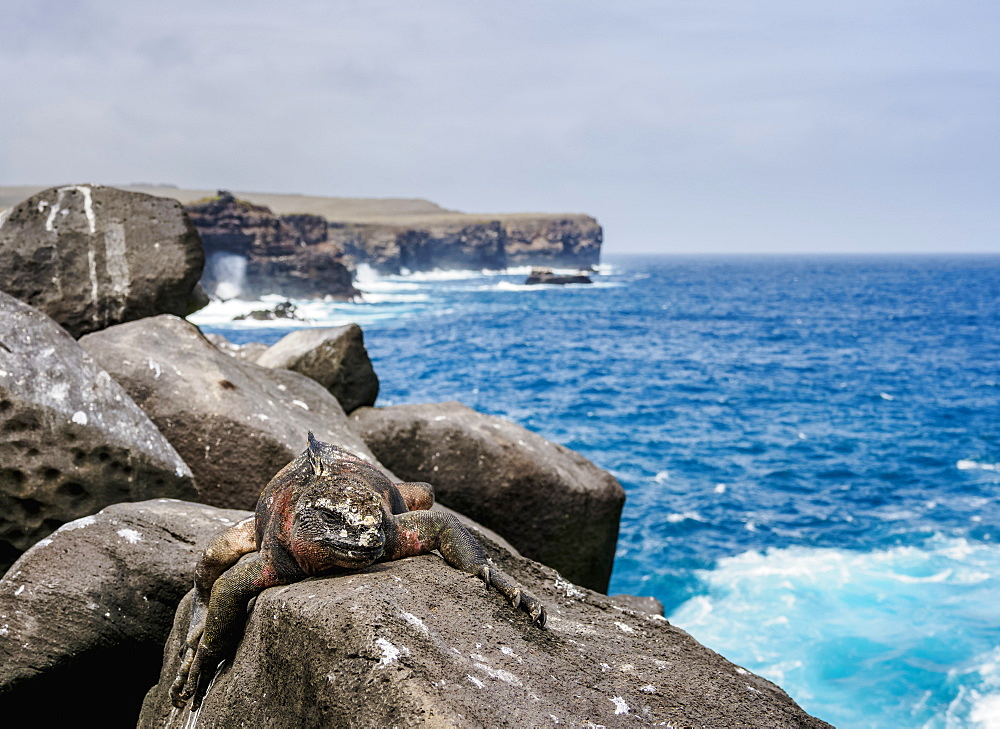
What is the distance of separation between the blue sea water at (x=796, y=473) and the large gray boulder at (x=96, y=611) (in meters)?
7.77

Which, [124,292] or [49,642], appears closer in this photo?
[49,642]

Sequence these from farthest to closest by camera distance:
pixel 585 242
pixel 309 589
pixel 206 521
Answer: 1. pixel 585 242
2. pixel 206 521
3. pixel 309 589

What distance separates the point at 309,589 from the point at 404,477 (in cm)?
587

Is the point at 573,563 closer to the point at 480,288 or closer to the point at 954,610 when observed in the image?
the point at 954,610

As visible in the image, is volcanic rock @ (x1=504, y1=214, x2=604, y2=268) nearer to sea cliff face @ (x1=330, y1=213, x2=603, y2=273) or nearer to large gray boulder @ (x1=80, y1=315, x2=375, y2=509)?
sea cliff face @ (x1=330, y1=213, x2=603, y2=273)

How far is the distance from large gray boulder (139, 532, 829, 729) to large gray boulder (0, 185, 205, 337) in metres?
6.70

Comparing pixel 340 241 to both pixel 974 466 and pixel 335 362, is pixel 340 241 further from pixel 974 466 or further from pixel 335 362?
pixel 335 362

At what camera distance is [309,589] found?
3.19 metres

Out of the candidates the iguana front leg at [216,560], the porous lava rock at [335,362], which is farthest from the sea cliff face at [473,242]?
the iguana front leg at [216,560]

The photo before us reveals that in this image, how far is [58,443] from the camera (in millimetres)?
5883

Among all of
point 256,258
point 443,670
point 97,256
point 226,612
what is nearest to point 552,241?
point 256,258

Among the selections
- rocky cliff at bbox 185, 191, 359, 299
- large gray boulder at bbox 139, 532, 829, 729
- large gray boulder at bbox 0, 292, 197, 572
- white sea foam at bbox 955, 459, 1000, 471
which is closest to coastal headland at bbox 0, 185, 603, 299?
rocky cliff at bbox 185, 191, 359, 299

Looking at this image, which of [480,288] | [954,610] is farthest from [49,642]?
[480,288]

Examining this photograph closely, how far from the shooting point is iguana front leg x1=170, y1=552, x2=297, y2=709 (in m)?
3.48
